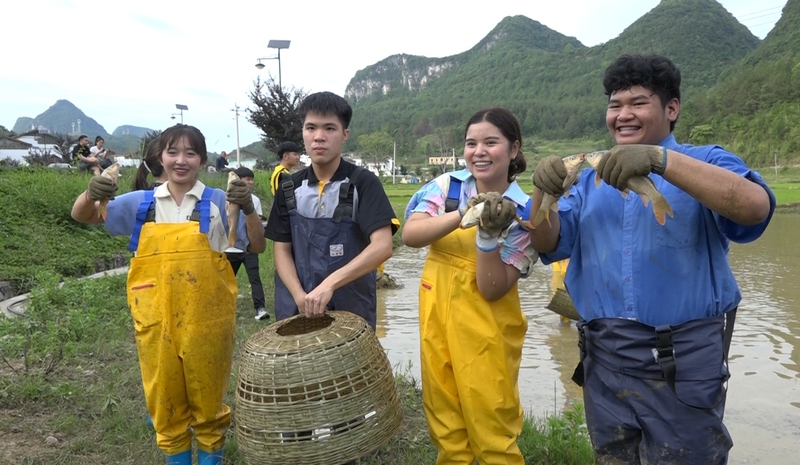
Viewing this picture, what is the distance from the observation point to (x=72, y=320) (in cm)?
488

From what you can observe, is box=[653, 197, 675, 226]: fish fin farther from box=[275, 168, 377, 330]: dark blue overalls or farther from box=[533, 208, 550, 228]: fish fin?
box=[275, 168, 377, 330]: dark blue overalls

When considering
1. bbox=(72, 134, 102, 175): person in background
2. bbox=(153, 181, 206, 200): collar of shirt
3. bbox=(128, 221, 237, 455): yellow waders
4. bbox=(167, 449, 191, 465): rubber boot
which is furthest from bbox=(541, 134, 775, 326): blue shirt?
bbox=(72, 134, 102, 175): person in background

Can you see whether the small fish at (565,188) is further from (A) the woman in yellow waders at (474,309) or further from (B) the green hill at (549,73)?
(B) the green hill at (549,73)

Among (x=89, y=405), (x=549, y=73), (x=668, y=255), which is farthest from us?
(x=549, y=73)

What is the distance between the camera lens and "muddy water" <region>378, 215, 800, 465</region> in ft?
12.6

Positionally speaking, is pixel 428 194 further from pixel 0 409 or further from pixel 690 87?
pixel 690 87

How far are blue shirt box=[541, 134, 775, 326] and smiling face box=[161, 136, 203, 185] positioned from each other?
1905mm

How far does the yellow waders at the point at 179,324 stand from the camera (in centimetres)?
256

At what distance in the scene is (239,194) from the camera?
2586mm

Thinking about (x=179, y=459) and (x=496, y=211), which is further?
(x=179, y=459)

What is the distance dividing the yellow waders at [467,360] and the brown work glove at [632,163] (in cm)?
74

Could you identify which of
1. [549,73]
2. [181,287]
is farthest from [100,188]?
[549,73]

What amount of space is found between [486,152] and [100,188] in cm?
176

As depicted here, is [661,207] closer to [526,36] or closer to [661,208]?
[661,208]
